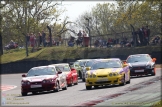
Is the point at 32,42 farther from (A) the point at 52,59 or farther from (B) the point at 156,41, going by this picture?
(B) the point at 156,41

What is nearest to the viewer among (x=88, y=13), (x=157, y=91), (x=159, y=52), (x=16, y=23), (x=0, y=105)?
(x=0, y=105)

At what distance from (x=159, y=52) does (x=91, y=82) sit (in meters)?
23.0

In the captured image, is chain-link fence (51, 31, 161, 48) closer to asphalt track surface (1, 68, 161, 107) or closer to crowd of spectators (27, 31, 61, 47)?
crowd of spectators (27, 31, 61, 47)

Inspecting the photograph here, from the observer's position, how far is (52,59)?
49.0 meters

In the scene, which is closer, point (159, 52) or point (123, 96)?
point (123, 96)

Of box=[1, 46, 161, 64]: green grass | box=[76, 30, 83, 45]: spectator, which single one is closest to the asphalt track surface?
box=[1, 46, 161, 64]: green grass

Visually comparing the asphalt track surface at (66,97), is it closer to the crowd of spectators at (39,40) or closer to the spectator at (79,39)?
the crowd of spectators at (39,40)

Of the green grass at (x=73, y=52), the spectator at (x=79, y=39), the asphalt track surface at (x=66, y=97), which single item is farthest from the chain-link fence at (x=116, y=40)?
the asphalt track surface at (x=66, y=97)

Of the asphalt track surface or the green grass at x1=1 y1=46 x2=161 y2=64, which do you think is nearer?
the asphalt track surface

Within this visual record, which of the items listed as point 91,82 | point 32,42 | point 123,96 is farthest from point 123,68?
point 32,42

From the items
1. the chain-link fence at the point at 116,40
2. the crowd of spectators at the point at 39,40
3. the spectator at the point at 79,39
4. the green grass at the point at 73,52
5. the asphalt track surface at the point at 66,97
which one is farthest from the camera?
the spectator at the point at 79,39

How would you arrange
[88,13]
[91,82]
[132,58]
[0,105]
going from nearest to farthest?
[0,105] → [91,82] → [132,58] → [88,13]

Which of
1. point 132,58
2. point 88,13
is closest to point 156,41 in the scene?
point 132,58

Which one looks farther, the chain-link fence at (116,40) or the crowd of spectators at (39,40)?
the chain-link fence at (116,40)
